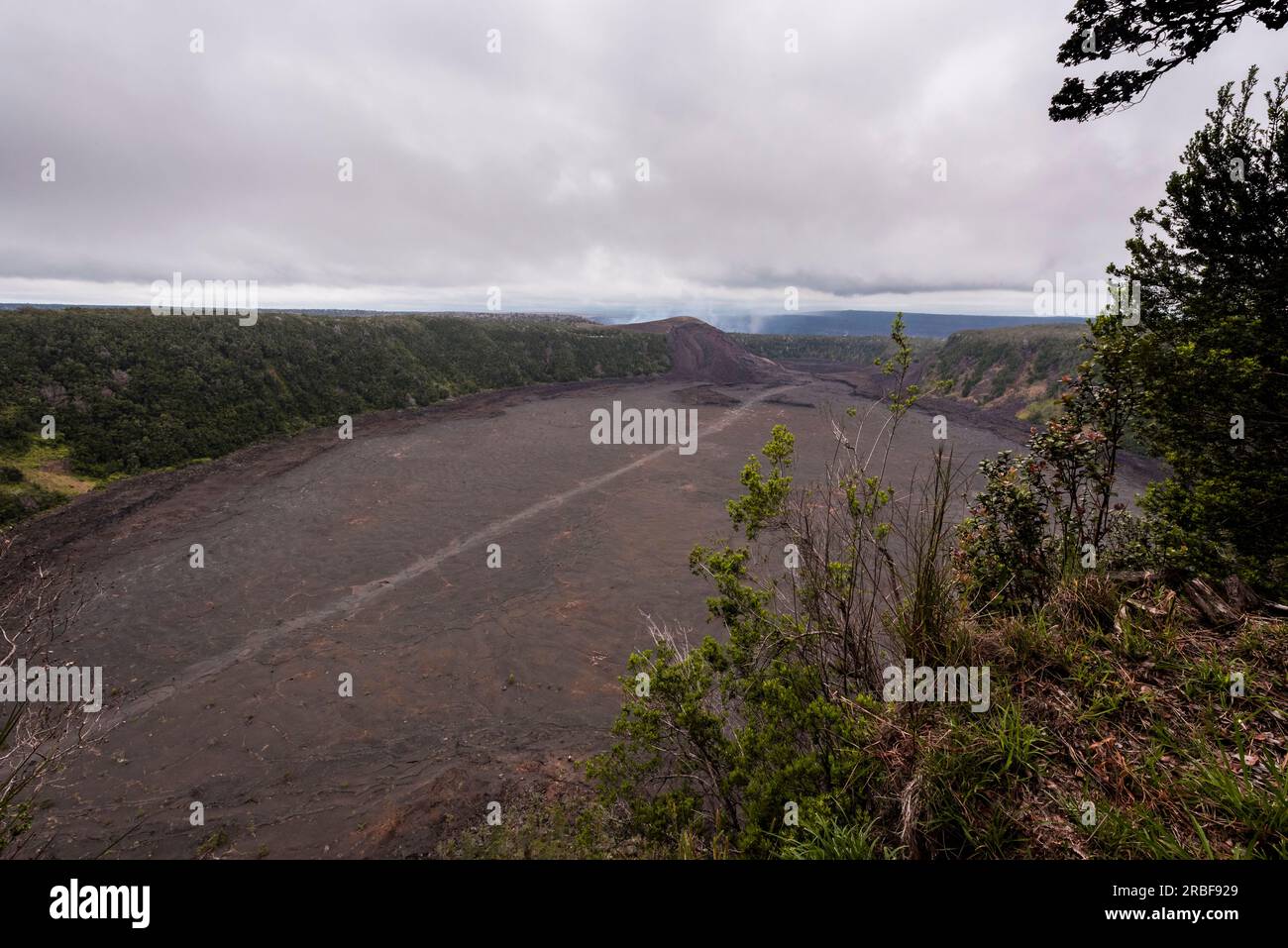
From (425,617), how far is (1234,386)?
17027 millimetres

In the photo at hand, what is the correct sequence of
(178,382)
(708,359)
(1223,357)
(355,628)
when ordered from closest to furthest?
(1223,357) → (355,628) → (178,382) → (708,359)

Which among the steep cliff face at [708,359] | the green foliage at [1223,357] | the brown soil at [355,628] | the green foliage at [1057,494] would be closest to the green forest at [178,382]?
the brown soil at [355,628]

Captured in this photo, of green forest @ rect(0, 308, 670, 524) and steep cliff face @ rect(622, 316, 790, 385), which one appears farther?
steep cliff face @ rect(622, 316, 790, 385)

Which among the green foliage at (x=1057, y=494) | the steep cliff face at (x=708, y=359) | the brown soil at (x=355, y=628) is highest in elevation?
the steep cliff face at (x=708, y=359)

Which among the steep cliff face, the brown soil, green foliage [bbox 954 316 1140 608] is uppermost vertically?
the steep cliff face

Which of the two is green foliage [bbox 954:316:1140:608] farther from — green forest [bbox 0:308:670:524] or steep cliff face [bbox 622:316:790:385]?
steep cliff face [bbox 622:316:790:385]

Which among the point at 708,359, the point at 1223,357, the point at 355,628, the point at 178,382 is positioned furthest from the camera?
the point at 708,359

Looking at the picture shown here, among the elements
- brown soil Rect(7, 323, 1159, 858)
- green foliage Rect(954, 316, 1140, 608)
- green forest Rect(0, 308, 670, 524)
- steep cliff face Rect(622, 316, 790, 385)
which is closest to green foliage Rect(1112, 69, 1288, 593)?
green foliage Rect(954, 316, 1140, 608)

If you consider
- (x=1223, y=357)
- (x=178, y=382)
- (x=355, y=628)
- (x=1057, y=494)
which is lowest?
(x=355, y=628)

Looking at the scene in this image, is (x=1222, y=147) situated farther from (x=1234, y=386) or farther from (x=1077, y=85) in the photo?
(x=1234, y=386)

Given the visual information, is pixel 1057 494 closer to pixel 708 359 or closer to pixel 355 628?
pixel 355 628

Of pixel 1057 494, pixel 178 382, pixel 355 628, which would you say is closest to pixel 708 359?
pixel 178 382

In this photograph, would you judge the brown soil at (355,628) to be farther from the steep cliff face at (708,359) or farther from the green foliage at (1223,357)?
the steep cliff face at (708,359)
